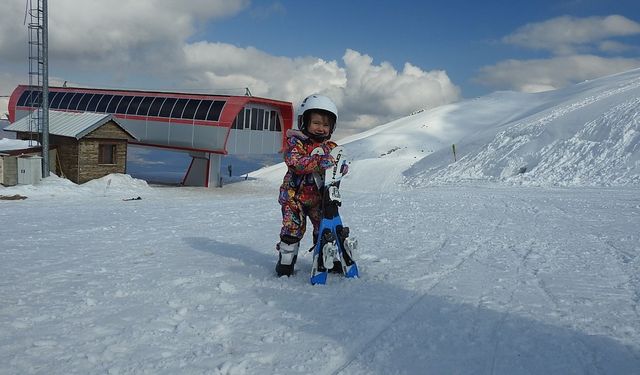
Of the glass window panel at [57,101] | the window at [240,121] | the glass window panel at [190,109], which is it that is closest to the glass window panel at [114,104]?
the glass window panel at [57,101]

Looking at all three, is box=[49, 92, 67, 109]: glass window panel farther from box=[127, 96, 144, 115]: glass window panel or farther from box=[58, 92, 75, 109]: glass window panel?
box=[127, 96, 144, 115]: glass window panel

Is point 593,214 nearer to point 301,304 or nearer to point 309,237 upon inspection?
point 309,237

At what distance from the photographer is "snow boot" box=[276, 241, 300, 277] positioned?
5336mm

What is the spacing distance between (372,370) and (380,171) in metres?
27.2

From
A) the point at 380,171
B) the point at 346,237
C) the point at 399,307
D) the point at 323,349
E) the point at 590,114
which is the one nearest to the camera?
the point at 323,349

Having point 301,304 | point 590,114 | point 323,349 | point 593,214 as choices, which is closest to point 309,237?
point 301,304

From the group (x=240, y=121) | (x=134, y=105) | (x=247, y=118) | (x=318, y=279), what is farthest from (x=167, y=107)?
(x=318, y=279)

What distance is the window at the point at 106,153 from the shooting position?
2339 centimetres

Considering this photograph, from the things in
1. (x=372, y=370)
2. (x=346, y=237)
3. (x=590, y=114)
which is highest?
(x=590, y=114)

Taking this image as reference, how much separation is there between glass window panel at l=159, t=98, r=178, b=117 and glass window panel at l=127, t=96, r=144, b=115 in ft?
6.19

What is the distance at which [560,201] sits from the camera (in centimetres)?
1235

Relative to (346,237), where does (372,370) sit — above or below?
below

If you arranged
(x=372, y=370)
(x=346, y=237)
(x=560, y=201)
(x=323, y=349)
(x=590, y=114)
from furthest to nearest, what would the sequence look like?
(x=590, y=114), (x=560, y=201), (x=346, y=237), (x=323, y=349), (x=372, y=370)

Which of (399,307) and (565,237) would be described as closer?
(399,307)
